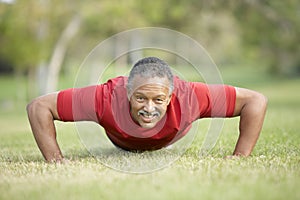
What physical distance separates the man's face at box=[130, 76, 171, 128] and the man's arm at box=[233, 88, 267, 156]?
1038mm

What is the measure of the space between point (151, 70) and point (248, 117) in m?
1.38

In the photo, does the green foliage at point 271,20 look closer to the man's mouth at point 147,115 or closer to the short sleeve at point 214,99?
the short sleeve at point 214,99

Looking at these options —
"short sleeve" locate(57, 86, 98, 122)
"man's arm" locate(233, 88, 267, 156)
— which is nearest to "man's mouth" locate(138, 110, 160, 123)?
"short sleeve" locate(57, 86, 98, 122)

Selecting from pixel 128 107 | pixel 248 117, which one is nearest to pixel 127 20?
pixel 248 117

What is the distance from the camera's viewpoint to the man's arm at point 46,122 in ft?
18.3

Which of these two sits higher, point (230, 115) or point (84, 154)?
point (230, 115)

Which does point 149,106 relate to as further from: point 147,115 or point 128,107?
point 128,107

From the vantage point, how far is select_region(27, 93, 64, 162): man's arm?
5582 mm

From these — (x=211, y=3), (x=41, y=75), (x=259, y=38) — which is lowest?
(x=41, y=75)

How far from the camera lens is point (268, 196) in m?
3.82

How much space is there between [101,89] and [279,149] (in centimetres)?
228

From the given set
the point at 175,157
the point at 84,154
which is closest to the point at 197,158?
the point at 175,157

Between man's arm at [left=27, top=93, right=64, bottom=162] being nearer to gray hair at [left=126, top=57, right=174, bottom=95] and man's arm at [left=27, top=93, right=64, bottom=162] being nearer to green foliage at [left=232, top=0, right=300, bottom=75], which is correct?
gray hair at [left=126, top=57, right=174, bottom=95]

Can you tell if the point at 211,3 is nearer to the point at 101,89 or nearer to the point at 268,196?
the point at 101,89
